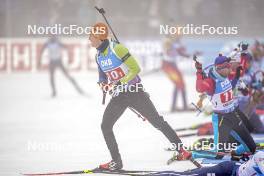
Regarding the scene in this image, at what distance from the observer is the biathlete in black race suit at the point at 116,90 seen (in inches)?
395

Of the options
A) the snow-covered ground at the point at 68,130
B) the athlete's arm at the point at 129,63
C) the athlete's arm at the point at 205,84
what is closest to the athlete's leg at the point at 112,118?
the athlete's arm at the point at 129,63

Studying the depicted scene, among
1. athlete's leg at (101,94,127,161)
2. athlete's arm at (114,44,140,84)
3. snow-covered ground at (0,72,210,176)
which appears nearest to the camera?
athlete's arm at (114,44,140,84)

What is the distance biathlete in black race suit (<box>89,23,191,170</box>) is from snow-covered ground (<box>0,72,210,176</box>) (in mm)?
537

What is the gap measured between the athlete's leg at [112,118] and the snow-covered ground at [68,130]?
496mm

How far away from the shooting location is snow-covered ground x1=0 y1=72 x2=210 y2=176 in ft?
36.3

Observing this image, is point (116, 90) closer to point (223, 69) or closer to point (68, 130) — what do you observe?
point (223, 69)

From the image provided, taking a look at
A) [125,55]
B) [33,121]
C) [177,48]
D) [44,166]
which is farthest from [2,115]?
[125,55]

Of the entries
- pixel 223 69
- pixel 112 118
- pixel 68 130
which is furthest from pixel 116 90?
pixel 68 130

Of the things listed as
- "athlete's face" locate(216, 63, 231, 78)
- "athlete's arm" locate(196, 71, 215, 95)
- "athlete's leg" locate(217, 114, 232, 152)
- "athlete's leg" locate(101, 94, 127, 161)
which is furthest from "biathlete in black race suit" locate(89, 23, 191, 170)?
"athlete's face" locate(216, 63, 231, 78)

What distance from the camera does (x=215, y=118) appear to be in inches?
410

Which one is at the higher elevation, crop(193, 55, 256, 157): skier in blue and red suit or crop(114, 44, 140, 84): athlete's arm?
crop(114, 44, 140, 84): athlete's arm

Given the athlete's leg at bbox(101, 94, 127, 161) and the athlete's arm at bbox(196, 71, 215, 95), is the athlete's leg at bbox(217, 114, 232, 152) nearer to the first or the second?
the athlete's arm at bbox(196, 71, 215, 95)

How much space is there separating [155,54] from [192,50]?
1211 mm

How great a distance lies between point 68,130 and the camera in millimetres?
14961
